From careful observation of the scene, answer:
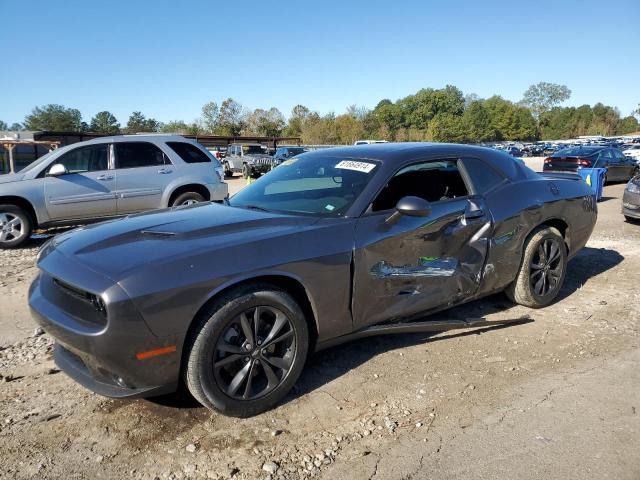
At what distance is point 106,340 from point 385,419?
5.31 feet

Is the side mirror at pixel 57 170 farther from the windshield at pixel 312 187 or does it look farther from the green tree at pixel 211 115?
the green tree at pixel 211 115

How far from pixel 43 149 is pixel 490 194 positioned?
2343cm

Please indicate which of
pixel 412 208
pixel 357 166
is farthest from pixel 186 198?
pixel 412 208

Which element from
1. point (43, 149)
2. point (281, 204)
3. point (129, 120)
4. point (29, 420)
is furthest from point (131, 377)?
point (129, 120)

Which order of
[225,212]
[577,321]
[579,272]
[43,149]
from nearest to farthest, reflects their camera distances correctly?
[225,212] < [577,321] < [579,272] < [43,149]

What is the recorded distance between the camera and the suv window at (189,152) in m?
9.13

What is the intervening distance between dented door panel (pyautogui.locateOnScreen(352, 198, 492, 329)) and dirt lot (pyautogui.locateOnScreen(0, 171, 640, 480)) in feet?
1.49

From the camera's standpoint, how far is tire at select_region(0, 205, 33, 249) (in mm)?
7762

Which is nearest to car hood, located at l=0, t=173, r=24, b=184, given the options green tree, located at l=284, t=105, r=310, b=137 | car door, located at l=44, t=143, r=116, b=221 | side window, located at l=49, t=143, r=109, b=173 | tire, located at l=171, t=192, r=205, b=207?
car door, located at l=44, t=143, r=116, b=221

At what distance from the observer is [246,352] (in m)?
2.88

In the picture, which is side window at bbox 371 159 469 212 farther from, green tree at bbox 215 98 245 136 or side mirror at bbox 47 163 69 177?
green tree at bbox 215 98 245 136

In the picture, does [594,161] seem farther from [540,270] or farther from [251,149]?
[251,149]

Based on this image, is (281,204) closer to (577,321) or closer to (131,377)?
(131,377)

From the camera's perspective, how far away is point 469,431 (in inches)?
111
